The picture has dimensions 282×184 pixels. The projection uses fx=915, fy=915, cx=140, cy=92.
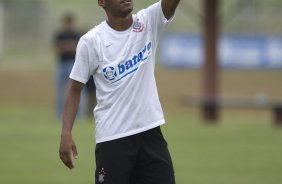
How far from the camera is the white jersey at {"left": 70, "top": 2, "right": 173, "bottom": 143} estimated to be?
266 inches

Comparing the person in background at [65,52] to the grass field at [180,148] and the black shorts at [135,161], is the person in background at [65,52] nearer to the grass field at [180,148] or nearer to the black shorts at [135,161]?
the grass field at [180,148]

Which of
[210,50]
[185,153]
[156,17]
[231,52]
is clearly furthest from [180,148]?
[231,52]

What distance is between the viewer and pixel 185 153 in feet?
48.0

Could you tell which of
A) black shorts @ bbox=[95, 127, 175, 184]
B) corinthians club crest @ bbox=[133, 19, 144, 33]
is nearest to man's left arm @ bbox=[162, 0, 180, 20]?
corinthians club crest @ bbox=[133, 19, 144, 33]

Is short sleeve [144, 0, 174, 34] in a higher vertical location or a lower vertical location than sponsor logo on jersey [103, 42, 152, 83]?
higher

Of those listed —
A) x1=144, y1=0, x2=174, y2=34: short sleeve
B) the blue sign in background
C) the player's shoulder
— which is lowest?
the player's shoulder

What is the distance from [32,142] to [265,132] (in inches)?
191

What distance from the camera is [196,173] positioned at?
12.3m

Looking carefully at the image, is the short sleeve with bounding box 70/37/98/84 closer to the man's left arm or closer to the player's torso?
the player's torso

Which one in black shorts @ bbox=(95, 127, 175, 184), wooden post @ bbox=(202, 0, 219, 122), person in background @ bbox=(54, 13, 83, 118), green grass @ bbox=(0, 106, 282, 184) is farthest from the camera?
wooden post @ bbox=(202, 0, 219, 122)

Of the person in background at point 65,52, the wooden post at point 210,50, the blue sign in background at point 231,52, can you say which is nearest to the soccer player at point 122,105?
the person in background at point 65,52

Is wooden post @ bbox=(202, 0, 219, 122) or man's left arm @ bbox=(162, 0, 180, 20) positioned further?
wooden post @ bbox=(202, 0, 219, 122)

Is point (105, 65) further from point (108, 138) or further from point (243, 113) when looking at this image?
point (243, 113)

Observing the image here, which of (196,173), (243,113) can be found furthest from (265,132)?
(243,113)
